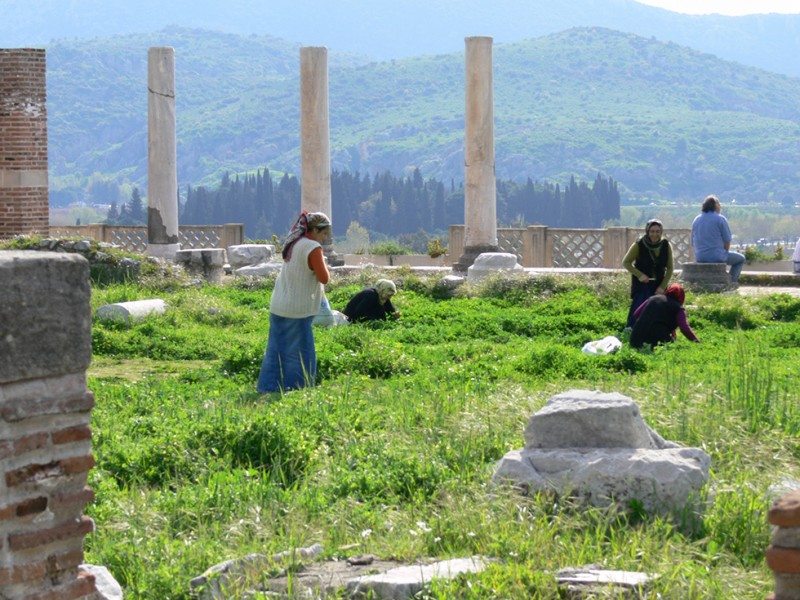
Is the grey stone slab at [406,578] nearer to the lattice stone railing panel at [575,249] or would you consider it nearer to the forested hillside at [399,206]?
the lattice stone railing panel at [575,249]

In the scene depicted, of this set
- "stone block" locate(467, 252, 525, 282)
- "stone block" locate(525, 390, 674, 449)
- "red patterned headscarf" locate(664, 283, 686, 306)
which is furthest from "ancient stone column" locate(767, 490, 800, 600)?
"stone block" locate(467, 252, 525, 282)

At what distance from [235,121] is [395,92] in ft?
69.3

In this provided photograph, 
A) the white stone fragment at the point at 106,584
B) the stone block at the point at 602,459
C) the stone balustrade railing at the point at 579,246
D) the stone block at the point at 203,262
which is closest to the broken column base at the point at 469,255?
the stone balustrade railing at the point at 579,246

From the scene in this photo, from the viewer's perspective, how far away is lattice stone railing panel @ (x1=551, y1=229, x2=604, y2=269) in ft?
87.7

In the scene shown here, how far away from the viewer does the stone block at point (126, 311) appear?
15664mm

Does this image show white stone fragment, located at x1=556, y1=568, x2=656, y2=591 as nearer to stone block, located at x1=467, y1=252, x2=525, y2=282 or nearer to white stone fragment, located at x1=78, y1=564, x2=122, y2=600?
white stone fragment, located at x1=78, y1=564, x2=122, y2=600

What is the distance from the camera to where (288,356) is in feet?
36.8

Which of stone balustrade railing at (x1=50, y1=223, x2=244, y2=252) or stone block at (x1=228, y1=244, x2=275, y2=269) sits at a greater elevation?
stone balustrade railing at (x1=50, y1=223, x2=244, y2=252)

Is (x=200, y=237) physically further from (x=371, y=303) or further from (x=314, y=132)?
(x=371, y=303)

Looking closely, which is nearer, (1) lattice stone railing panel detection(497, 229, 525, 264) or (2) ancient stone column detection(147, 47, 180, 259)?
(2) ancient stone column detection(147, 47, 180, 259)

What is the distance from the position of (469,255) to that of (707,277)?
5.50 meters

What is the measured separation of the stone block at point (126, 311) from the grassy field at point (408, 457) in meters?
1.25

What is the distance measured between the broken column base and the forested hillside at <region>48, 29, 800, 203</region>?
125 meters

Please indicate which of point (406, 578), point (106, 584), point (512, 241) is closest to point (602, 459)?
point (406, 578)
